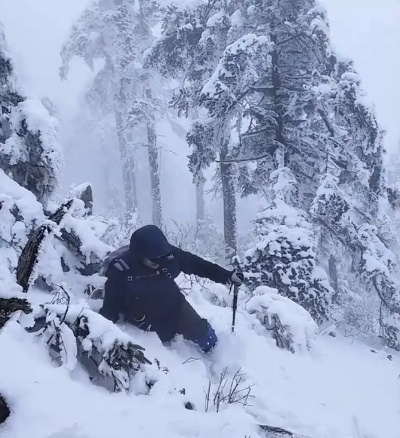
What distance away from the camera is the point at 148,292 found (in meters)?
4.34

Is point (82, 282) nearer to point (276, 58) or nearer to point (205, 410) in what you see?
point (205, 410)

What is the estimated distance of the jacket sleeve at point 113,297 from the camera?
4.22 m

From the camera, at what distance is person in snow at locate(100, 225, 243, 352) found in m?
4.23

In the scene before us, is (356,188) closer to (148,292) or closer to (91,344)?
(148,292)

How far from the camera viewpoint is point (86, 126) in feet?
111

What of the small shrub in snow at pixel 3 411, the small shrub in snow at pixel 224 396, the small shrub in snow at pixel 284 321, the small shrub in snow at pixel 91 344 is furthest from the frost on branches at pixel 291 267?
the small shrub in snow at pixel 3 411

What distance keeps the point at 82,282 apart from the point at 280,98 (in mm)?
7104

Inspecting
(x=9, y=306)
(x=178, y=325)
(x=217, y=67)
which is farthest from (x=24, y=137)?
(x=217, y=67)

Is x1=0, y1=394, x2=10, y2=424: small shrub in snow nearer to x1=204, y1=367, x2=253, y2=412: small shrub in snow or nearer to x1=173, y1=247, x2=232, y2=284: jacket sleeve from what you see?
x1=204, y1=367, x2=253, y2=412: small shrub in snow

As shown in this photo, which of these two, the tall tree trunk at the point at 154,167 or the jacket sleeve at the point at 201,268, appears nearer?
the jacket sleeve at the point at 201,268

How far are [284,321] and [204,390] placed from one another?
2507 millimetres

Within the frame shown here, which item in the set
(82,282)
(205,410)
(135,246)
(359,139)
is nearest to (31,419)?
(205,410)

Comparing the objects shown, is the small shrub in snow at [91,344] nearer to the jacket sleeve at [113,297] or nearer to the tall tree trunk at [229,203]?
the jacket sleeve at [113,297]

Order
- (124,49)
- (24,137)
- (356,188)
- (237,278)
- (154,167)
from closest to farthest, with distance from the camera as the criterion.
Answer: (237,278)
(24,137)
(356,188)
(154,167)
(124,49)
